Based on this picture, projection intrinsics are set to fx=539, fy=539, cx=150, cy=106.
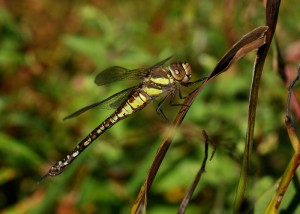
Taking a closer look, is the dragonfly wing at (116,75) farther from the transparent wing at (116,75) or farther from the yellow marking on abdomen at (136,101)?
the yellow marking on abdomen at (136,101)

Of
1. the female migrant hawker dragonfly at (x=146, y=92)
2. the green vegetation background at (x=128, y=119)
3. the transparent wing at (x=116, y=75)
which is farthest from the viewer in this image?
the green vegetation background at (x=128, y=119)

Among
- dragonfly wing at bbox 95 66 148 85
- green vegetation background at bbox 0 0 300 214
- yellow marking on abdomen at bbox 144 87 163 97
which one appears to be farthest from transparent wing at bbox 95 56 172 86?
green vegetation background at bbox 0 0 300 214

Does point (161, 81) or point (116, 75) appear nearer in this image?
point (161, 81)

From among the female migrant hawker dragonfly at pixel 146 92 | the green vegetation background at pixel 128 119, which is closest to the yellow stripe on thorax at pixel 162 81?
the female migrant hawker dragonfly at pixel 146 92

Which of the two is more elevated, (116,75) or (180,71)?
(116,75)

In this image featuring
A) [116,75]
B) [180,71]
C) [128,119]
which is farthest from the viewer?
[128,119]

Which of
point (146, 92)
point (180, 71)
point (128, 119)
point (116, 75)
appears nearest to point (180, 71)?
point (180, 71)

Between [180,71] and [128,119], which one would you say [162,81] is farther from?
[128,119]
